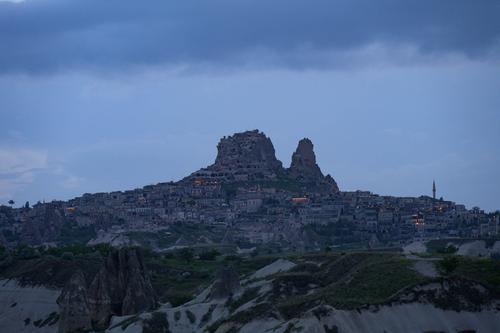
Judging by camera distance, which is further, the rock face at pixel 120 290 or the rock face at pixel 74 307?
the rock face at pixel 120 290

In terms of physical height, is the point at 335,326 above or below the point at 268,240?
below

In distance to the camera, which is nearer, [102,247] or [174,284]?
[174,284]

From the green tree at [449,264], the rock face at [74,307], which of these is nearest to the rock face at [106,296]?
the rock face at [74,307]

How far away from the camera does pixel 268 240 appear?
191875 mm

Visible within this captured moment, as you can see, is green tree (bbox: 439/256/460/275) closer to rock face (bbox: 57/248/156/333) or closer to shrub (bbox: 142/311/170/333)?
shrub (bbox: 142/311/170/333)

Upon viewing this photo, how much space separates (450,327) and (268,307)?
44.2ft

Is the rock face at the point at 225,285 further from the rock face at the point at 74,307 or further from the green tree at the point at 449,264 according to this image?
the green tree at the point at 449,264

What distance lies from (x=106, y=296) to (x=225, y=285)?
1207 centimetres

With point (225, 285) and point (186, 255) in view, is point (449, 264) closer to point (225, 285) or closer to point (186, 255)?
point (225, 285)

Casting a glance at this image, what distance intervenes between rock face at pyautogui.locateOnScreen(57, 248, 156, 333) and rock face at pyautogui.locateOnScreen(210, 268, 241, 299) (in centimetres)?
737

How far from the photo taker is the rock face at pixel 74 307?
10706 cm

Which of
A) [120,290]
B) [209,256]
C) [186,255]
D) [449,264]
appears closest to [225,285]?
[120,290]

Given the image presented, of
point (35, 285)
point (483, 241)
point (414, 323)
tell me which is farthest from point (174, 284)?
point (414, 323)

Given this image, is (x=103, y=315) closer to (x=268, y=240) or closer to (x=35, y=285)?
(x=35, y=285)
